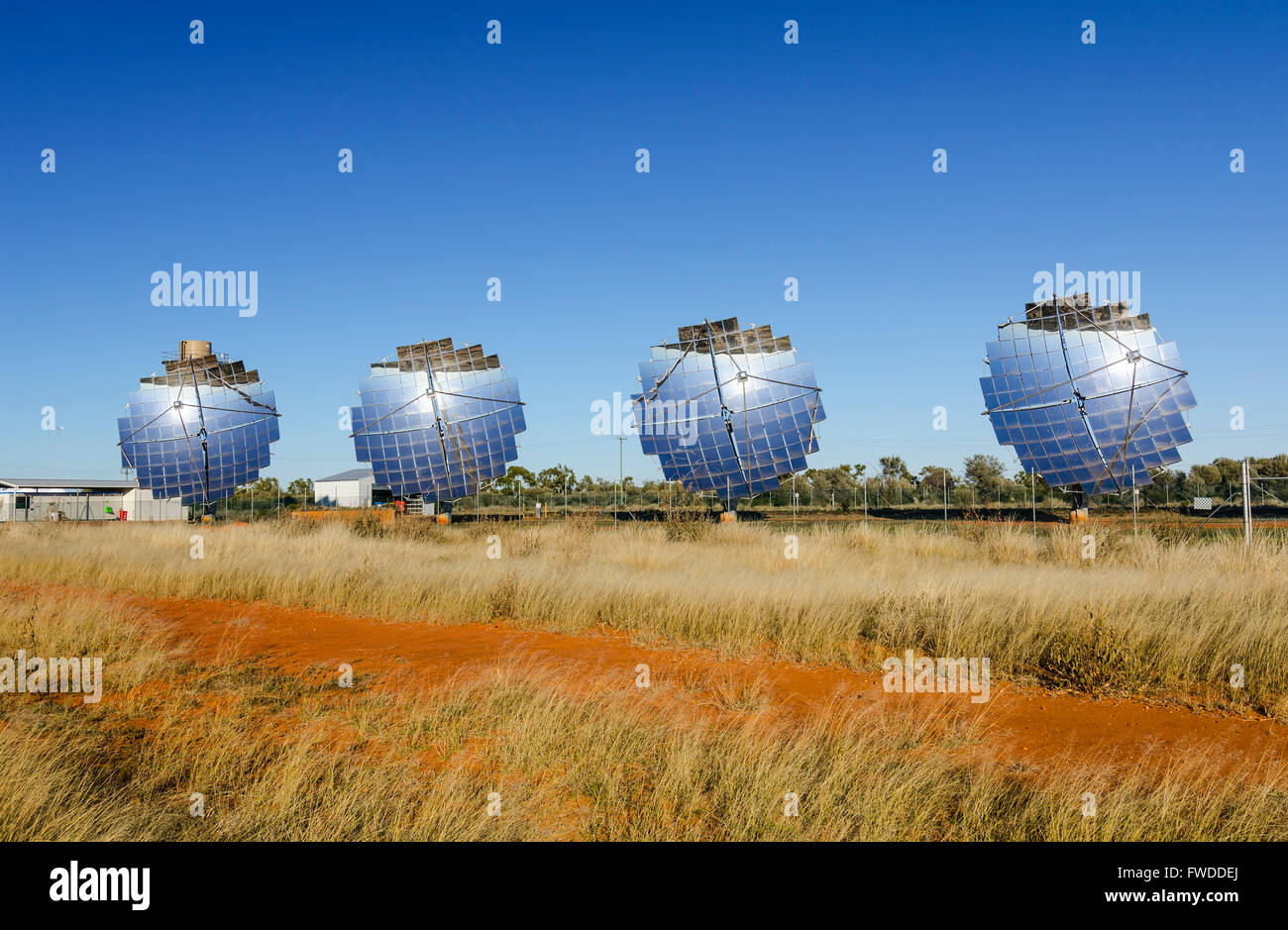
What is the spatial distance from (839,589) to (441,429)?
26467 millimetres

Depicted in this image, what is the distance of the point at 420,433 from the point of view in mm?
A: 36500

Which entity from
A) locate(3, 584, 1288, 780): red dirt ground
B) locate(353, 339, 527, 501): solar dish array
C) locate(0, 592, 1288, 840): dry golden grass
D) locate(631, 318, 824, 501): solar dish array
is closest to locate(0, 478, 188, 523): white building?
locate(353, 339, 527, 501): solar dish array

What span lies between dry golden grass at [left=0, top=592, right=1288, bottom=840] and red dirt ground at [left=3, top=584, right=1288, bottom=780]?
0.58 metres

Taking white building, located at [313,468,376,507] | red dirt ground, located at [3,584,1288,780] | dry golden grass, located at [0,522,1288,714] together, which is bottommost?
red dirt ground, located at [3,584,1288,780]

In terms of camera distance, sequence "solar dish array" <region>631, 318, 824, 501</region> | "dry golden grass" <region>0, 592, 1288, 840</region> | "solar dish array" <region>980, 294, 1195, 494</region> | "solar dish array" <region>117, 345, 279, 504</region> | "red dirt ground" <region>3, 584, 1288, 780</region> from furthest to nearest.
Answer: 1. "solar dish array" <region>117, 345, 279, 504</region>
2. "solar dish array" <region>631, 318, 824, 501</region>
3. "solar dish array" <region>980, 294, 1195, 494</region>
4. "red dirt ground" <region>3, 584, 1288, 780</region>
5. "dry golden grass" <region>0, 592, 1288, 840</region>

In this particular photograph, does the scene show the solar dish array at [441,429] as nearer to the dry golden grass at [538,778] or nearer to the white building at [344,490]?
the white building at [344,490]

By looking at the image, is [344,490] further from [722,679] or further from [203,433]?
[722,679]

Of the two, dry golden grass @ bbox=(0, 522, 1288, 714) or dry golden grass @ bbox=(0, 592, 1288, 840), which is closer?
dry golden grass @ bbox=(0, 592, 1288, 840)

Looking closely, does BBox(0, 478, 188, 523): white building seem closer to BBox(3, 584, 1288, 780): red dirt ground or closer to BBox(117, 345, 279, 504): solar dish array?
BBox(117, 345, 279, 504): solar dish array

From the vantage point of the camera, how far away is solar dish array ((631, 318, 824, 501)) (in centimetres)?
3438

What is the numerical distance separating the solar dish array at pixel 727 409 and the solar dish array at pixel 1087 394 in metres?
8.65
